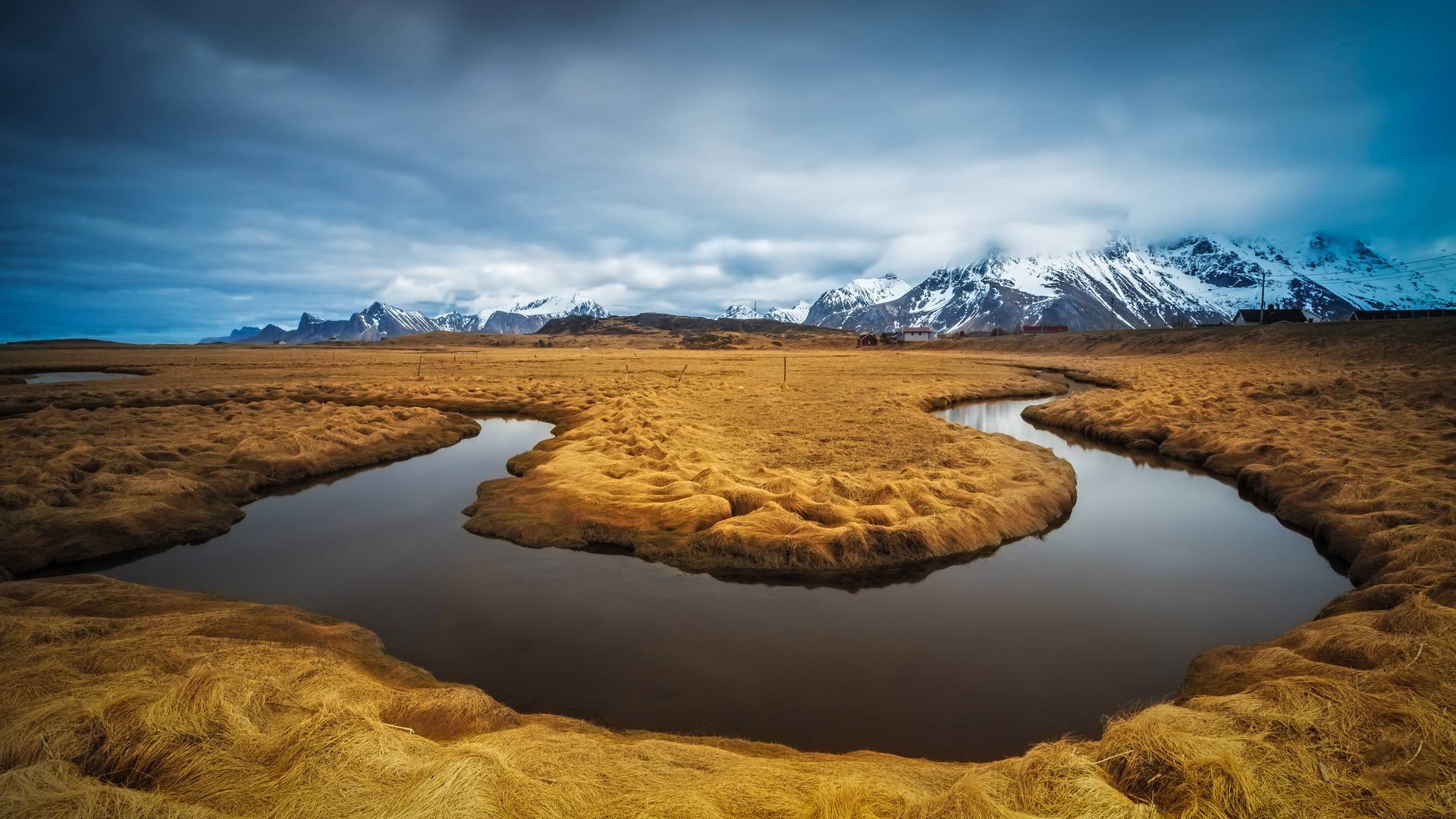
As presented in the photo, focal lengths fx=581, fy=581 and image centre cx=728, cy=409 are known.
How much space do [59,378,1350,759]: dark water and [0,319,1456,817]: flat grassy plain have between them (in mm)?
496

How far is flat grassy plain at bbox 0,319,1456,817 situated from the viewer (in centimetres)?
303

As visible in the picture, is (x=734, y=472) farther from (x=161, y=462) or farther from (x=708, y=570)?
(x=161, y=462)

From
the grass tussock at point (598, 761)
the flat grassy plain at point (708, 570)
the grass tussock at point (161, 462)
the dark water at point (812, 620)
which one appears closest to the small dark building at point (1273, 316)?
the flat grassy plain at point (708, 570)

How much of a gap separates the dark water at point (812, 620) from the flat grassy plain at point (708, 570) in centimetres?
50

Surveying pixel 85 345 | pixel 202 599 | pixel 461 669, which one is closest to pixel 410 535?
pixel 202 599

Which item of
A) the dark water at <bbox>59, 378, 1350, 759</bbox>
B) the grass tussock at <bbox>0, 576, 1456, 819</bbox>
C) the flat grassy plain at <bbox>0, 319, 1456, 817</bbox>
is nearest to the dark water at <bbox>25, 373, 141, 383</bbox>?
the flat grassy plain at <bbox>0, 319, 1456, 817</bbox>

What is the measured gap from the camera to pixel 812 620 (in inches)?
271

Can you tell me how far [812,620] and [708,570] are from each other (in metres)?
1.79

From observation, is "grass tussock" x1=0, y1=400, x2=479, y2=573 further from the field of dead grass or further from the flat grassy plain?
the field of dead grass

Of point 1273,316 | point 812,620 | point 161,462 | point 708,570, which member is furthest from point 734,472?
point 1273,316

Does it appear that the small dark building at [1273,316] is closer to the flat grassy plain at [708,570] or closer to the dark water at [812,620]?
the flat grassy plain at [708,570]

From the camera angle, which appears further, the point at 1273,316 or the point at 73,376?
the point at 1273,316

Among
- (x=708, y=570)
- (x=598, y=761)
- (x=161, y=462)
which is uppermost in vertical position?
(x=161, y=462)

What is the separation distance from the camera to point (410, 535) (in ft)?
32.0
